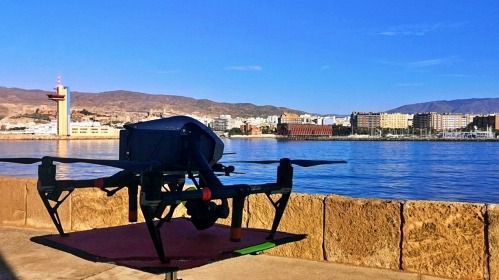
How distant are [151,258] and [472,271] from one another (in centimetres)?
407

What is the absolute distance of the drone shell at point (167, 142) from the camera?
3139mm

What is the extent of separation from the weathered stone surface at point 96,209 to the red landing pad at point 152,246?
3766 millimetres

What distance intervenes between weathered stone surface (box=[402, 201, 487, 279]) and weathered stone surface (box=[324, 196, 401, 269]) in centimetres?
14

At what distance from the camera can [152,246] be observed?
10.2 feet

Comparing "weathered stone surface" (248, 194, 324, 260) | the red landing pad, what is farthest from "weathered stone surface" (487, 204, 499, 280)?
the red landing pad

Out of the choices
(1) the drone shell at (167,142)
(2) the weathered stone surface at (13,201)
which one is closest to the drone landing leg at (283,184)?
(1) the drone shell at (167,142)

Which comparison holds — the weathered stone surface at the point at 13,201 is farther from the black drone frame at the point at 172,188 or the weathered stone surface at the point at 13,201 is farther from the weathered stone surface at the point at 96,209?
the black drone frame at the point at 172,188

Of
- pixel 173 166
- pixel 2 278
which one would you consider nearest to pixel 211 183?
pixel 173 166

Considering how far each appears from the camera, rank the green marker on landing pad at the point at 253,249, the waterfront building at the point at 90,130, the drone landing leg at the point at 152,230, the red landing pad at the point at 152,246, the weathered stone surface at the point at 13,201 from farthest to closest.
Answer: the waterfront building at the point at 90,130, the weathered stone surface at the point at 13,201, the green marker on landing pad at the point at 253,249, the red landing pad at the point at 152,246, the drone landing leg at the point at 152,230

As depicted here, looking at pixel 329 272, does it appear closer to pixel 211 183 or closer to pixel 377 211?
pixel 377 211

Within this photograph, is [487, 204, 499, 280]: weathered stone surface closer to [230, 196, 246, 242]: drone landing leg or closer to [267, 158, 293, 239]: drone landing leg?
[267, 158, 293, 239]: drone landing leg

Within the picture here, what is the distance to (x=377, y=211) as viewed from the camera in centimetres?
609

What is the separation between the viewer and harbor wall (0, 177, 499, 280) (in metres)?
5.62

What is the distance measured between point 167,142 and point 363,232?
11.8 ft
